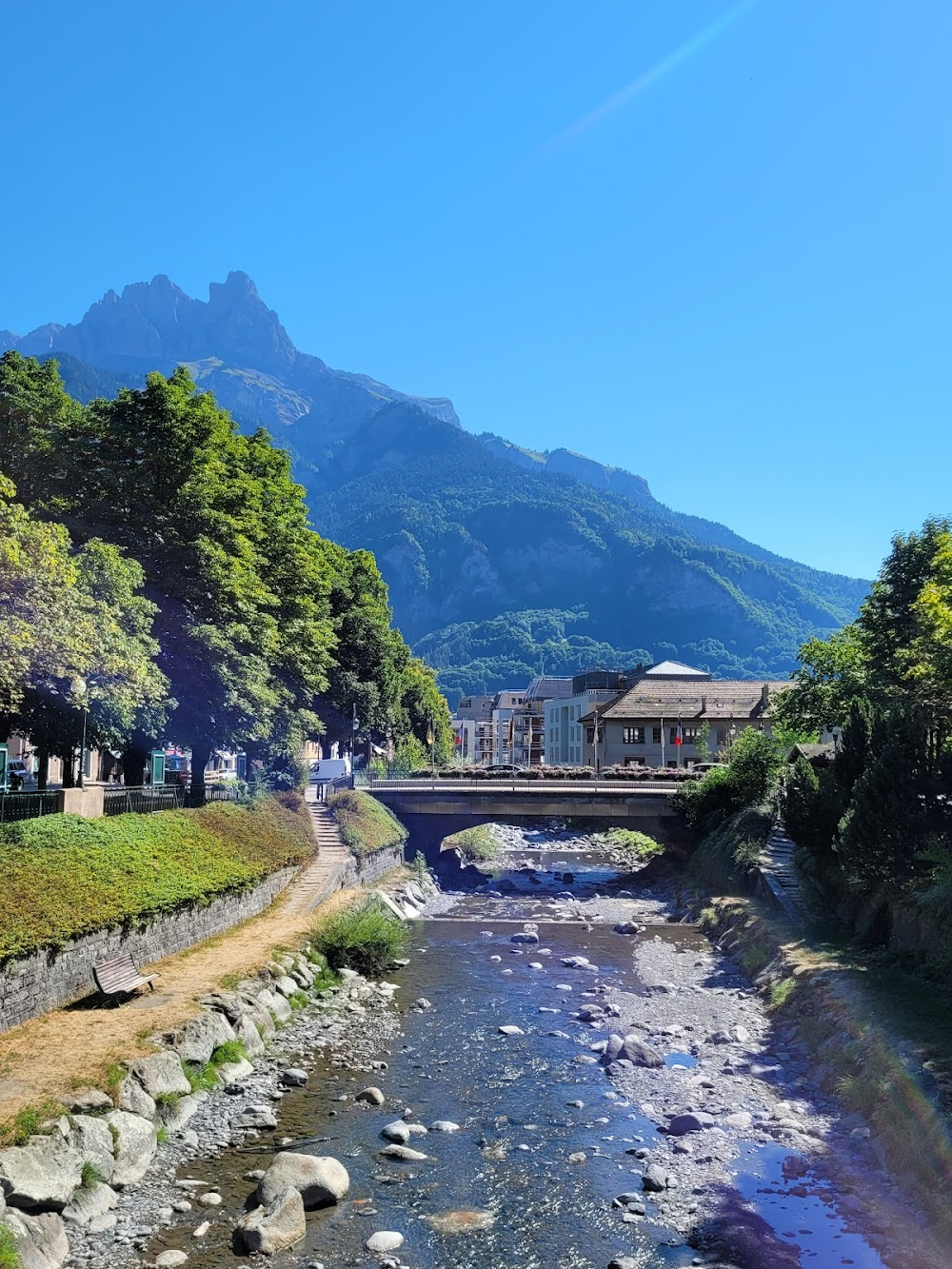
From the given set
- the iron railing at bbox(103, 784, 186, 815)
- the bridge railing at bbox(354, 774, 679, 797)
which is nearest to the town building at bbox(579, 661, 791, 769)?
the bridge railing at bbox(354, 774, 679, 797)

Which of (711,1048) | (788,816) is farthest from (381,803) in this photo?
(711,1048)

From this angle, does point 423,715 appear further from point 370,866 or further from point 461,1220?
point 461,1220

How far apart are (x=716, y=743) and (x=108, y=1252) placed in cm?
9943

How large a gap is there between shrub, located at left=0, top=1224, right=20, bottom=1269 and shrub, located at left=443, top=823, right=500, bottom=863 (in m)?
60.8

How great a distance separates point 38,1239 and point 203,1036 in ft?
27.5

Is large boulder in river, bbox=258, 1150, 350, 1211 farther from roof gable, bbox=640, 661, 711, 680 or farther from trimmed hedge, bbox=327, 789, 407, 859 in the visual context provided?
roof gable, bbox=640, 661, 711, 680

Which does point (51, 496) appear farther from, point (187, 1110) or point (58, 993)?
point (187, 1110)

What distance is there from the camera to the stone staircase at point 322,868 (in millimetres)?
40969

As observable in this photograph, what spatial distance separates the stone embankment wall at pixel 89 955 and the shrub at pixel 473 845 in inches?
1650

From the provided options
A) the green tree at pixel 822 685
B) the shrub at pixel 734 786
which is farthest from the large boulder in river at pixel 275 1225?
the green tree at pixel 822 685

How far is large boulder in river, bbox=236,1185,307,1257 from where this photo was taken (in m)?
14.0

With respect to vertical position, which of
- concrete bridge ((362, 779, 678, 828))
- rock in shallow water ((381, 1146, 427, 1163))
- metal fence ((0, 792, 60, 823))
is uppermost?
metal fence ((0, 792, 60, 823))

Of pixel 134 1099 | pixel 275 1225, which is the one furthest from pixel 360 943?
pixel 275 1225

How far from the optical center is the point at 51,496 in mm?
34750
